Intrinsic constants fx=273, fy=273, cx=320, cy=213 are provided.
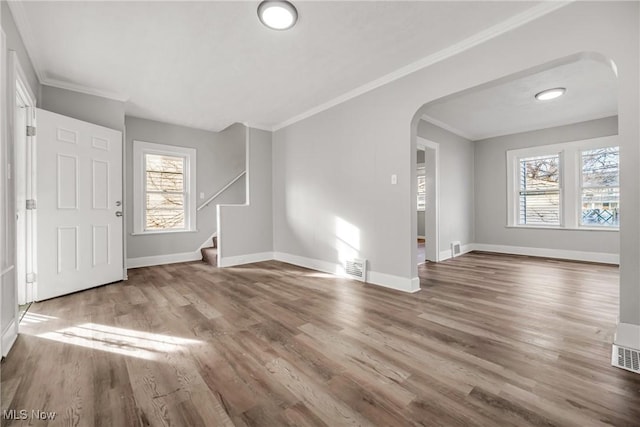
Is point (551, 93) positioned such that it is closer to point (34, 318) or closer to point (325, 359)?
point (325, 359)

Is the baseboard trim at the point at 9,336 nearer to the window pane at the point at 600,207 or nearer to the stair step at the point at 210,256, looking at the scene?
the stair step at the point at 210,256

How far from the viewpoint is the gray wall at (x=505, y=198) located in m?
4.62

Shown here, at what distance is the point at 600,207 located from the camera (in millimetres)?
4699

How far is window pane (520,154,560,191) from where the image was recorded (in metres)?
5.16

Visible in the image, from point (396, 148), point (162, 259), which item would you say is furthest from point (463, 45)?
point (162, 259)

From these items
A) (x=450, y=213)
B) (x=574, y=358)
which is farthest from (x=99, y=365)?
(x=450, y=213)

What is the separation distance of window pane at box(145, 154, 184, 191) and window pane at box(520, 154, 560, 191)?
6.70 m

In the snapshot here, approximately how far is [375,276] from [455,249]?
2.69m

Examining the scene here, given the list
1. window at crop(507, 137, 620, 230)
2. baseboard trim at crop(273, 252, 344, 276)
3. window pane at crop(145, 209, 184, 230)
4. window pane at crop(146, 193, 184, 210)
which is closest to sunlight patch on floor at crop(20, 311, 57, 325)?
window pane at crop(145, 209, 184, 230)

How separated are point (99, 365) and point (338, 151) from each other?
3296 millimetres

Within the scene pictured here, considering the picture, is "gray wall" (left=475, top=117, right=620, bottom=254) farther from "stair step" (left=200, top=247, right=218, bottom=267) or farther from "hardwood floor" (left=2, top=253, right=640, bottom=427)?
"stair step" (left=200, top=247, right=218, bottom=267)

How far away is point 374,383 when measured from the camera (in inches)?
57.1


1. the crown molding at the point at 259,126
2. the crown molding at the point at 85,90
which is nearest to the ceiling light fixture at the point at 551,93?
the crown molding at the point at 259,126
